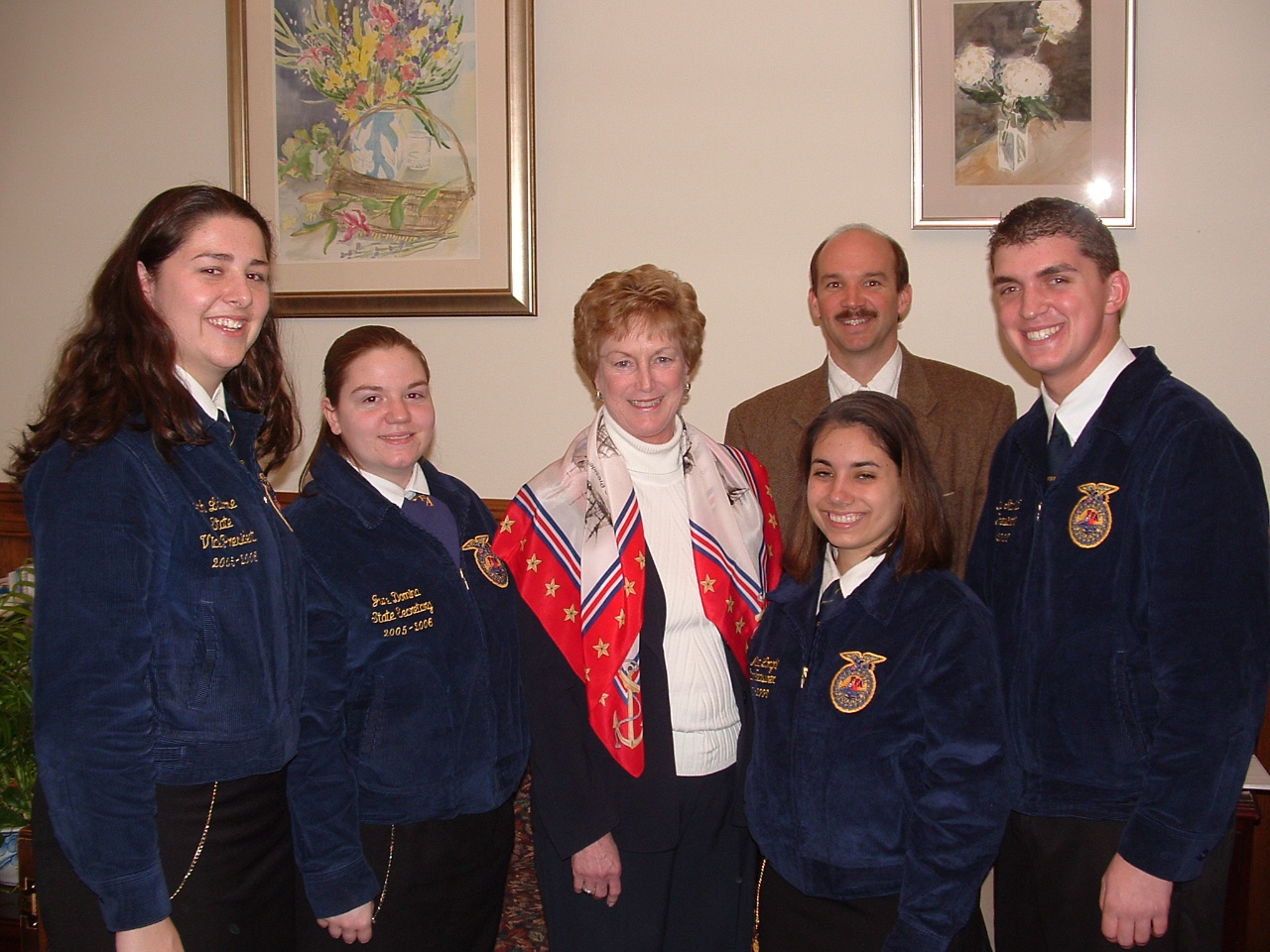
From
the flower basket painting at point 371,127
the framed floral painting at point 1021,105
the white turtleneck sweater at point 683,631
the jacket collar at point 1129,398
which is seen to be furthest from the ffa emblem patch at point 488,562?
the framed floral painting at point 1021,105

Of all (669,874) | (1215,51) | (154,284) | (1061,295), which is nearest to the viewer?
(154,284)

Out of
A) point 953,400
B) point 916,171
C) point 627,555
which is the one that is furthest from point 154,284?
point 916,171

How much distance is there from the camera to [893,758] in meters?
1.52

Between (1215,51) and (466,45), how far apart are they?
207cm

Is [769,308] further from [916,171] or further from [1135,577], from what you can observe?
[1135,577]

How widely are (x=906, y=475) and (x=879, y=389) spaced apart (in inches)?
34.7

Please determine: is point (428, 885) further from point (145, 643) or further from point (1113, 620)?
point (1113, 620)

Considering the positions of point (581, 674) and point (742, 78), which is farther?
point (742, 78)

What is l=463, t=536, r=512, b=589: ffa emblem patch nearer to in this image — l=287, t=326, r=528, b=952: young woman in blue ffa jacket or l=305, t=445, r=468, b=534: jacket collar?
l=287, t=326, r=528, b=952: young woman in blue ffa jacket

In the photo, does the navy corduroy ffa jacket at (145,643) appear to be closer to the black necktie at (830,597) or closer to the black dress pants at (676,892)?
the black dress pants at (676,892)

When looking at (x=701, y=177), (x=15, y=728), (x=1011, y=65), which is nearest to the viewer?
(x=15, y=728)

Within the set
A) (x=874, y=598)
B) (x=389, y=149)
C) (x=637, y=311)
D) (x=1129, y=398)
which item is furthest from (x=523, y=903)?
(x=389, y=149)

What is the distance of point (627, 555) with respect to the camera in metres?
1.82

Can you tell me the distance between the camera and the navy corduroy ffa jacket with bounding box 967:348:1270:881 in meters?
1.43
